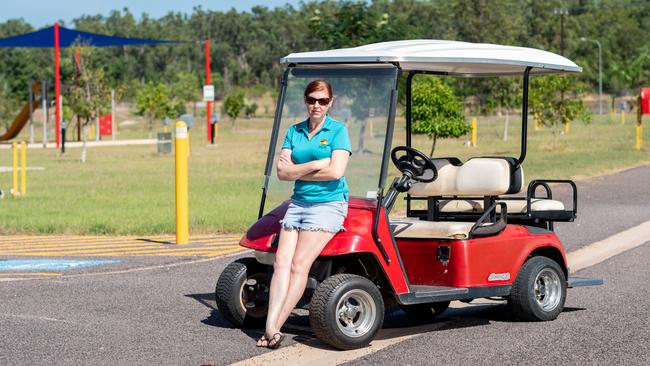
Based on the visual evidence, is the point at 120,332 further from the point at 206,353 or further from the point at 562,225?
the point at 562,225

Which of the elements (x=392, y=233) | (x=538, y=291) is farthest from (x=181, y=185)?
(x=392, y=233)

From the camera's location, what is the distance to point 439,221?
29.7 ft

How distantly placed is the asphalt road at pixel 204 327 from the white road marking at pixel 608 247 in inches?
15.0

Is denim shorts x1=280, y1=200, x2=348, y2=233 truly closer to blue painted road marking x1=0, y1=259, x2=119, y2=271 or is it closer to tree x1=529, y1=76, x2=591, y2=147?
blue painted road marking x1=0, y1=259, x2=119, y2=271

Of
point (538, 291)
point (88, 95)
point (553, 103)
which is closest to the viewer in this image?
point (538, 291)

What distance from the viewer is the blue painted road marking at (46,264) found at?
11.6m

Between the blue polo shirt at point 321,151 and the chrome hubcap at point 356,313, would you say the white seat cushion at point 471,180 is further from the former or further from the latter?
the chrome hubcap at point 356,313

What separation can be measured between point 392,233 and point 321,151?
0.75 metres

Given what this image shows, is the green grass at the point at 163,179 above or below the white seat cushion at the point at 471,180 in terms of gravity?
below

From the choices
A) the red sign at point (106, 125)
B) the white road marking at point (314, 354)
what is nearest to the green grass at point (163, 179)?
the white road marking at point (314, 354)

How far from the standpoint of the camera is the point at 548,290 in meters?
8.57

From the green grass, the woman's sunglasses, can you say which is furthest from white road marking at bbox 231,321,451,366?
the green grass

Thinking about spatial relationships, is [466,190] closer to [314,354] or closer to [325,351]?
[325,351]

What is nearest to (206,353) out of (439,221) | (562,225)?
(439,221)
